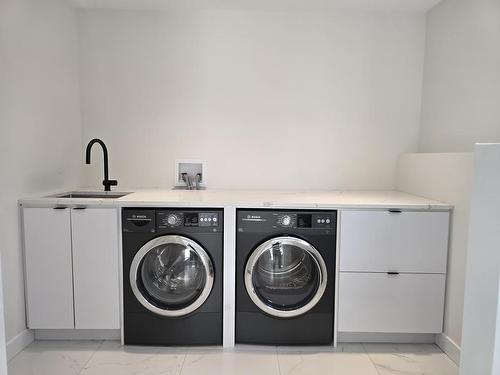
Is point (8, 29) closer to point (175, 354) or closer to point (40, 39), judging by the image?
point (40, 39)

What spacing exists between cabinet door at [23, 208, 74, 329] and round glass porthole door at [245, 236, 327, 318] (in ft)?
3.51

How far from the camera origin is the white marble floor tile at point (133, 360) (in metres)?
1.83

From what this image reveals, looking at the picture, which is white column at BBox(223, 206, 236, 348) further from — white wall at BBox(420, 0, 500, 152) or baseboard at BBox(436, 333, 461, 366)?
white wall at BBox(420, 0, 500, 152)

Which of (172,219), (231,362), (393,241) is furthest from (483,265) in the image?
(172,219)

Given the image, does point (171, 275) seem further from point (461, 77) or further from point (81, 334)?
point (461, 77)

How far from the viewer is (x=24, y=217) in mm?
1985

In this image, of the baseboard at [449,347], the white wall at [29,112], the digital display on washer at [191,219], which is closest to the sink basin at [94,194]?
the white wall at [29,112]

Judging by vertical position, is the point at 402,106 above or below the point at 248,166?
above

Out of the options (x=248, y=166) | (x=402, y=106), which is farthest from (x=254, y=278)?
(x=402, y=106)

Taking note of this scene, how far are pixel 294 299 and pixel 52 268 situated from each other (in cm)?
144

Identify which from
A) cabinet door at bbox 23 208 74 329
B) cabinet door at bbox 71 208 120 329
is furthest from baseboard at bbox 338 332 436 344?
cabinet door at bbox 23 208 74 329

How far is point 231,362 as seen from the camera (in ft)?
6.31

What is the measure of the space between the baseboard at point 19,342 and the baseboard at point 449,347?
248cm

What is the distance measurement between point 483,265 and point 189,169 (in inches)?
79.9
